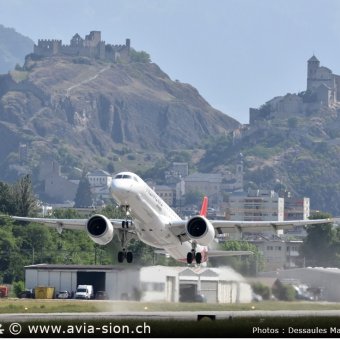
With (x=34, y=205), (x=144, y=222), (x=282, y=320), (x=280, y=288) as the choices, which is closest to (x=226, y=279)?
(x=280, y=288)

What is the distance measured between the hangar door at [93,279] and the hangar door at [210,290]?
39.4 ft

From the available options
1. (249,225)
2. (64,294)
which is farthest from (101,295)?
(64,294)

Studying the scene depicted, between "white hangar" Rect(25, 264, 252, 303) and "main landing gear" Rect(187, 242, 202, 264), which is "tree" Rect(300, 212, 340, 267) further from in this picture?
"main landing gear" Rect(187, 242, 202, 264)

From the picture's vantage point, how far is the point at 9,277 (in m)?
144

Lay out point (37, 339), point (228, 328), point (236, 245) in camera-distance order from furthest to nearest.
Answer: point (236, 245)
point (228, 328)
point (37, 339)

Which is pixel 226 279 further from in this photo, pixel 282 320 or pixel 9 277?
pixel 9 277

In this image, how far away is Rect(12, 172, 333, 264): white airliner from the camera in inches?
3169

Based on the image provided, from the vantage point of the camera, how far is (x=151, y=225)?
82.8 meters

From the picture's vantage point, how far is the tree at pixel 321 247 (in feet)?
359

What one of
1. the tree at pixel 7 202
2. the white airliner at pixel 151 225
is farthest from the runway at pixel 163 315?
the tree at pixel 7 202

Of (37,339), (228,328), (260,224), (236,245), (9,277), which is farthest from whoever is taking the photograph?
(236,245)

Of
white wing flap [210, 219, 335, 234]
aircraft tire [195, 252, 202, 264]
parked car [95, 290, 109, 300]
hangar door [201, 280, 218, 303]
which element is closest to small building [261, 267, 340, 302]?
white wing flap [210, 219, 335, 234]

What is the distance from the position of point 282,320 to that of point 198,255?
1855 centimetres

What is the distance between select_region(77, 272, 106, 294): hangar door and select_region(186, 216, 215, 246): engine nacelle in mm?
18867
